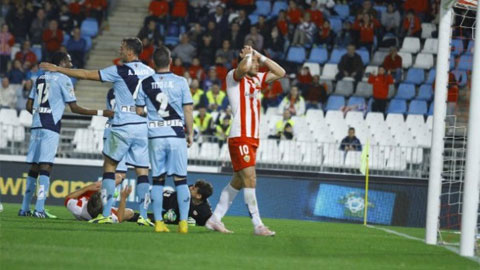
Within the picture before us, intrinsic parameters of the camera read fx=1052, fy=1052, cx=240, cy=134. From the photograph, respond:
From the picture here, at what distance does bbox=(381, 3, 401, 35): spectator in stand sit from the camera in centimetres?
3028

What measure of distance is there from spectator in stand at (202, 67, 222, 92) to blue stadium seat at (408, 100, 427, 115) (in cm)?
514

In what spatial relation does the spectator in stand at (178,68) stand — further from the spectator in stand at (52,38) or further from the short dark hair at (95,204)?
the short dark hair at (95,204)

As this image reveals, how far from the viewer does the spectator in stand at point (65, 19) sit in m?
31.3

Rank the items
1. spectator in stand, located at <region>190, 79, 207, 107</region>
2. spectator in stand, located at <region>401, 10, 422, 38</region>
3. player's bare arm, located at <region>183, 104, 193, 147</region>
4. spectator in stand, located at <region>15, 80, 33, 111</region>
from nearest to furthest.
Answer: player's bare arm, located at <region>183, 104, 193, 147</region>, spectator in stand, located at <region>190, 79, 207, 107</region>, spectator in stand, located at <region>15, 80, 33, 111</region>, spectator in stand, located at <region>401, 10, 422, 38</region>

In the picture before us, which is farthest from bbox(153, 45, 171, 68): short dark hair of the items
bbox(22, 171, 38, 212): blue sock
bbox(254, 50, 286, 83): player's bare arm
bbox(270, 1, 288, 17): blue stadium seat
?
bbox(270, 1, 288, 17): blue stadium seat

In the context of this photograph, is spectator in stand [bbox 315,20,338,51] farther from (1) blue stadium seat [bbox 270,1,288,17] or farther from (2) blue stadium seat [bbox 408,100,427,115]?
(2) blue stadium seat [bbox 408,100,427,115]

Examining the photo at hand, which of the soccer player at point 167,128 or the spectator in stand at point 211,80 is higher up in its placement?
the spectator in stand at point 211,80

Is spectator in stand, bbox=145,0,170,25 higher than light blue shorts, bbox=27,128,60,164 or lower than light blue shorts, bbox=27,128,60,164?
higher

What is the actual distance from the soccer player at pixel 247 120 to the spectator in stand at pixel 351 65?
14833 mm

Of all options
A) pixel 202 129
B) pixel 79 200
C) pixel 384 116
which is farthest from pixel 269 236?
pixel 384 116

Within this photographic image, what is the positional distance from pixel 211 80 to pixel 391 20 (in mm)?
5904

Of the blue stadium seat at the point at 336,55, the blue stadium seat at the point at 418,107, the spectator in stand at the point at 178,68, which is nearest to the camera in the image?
the blue stadium seat at the point at 418,107

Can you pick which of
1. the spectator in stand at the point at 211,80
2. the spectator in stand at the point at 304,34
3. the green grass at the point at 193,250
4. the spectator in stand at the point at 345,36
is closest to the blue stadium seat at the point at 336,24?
the spectator in stand at the point at 345,36

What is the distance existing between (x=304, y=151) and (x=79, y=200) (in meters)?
8.73
